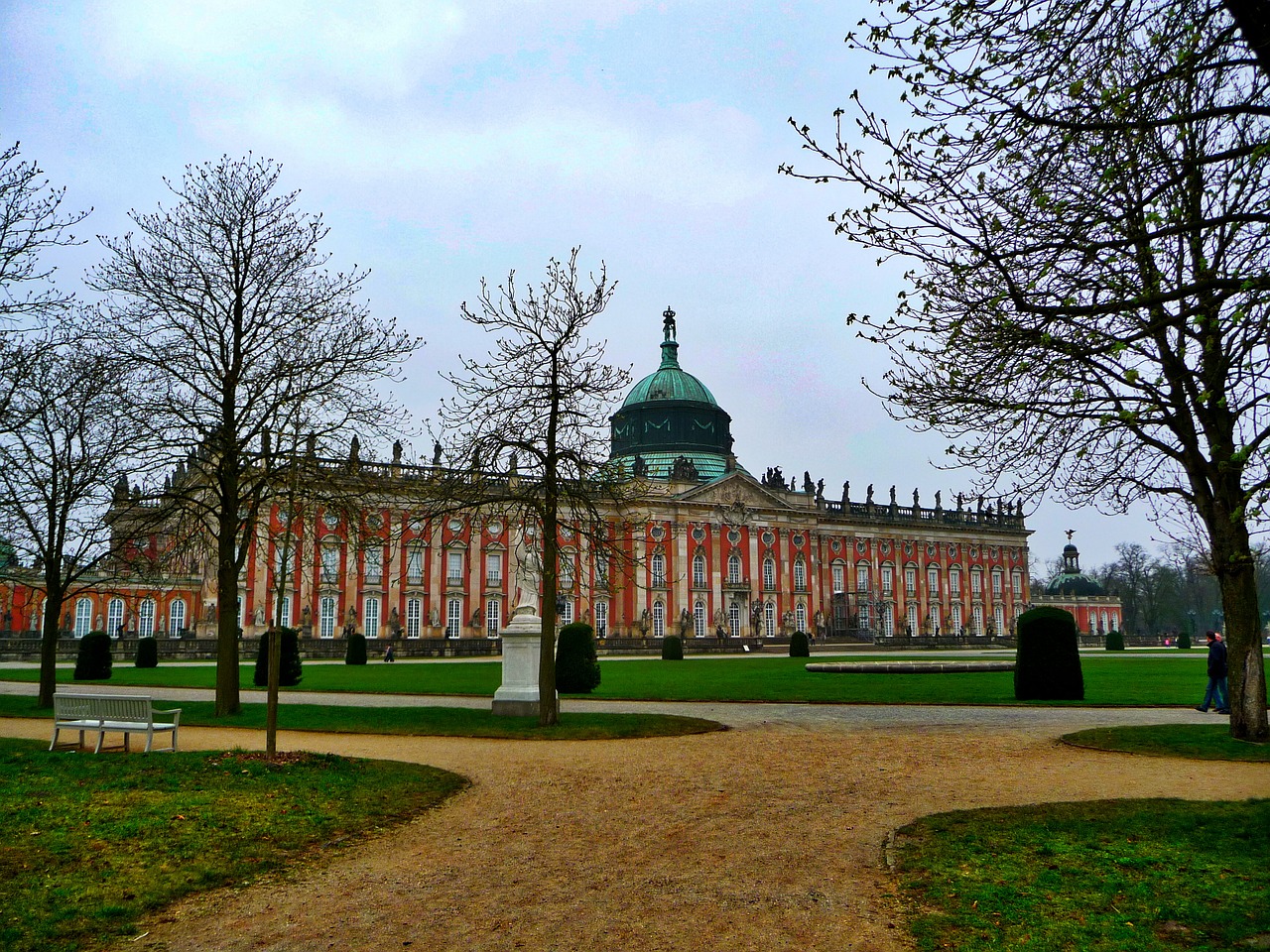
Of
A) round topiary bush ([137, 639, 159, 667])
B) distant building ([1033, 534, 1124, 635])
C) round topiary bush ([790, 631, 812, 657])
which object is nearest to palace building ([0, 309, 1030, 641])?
distant building ([1033, 534, 1124, 635])

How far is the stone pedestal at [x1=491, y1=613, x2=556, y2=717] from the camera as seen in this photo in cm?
1606

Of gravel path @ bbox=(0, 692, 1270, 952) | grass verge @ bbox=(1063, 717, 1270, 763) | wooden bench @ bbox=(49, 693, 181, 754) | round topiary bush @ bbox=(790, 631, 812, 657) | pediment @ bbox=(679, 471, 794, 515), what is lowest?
round topiary bush @ bbox=(790, 631, 812, 657)

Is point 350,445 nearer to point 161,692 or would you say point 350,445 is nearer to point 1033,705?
point 161,692

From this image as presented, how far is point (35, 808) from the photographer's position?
792 centimetres

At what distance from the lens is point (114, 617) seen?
48906 mm

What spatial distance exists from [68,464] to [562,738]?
37.1ft

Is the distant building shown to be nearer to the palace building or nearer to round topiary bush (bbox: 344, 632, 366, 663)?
the palace building

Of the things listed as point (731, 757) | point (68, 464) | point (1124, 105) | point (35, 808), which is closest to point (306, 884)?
point (35, 808)

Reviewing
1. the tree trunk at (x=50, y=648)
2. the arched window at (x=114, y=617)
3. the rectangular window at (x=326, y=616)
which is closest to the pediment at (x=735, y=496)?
the rectangular window at (x=326, y=616)

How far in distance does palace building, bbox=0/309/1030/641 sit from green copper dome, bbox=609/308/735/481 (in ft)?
0.32

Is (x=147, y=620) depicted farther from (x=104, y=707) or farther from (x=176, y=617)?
(x=104, y=707)

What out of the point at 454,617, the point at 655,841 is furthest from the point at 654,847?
the point at 454,617

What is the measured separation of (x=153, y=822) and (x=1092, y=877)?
22.3 feet

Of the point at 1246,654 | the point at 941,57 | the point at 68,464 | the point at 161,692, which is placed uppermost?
the point at 941,57
